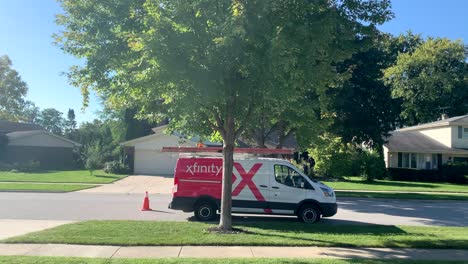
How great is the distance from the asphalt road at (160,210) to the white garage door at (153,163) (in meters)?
18.8

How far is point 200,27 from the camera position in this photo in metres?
10.1

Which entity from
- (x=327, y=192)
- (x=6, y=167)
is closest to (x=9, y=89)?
(x=6, y=167)

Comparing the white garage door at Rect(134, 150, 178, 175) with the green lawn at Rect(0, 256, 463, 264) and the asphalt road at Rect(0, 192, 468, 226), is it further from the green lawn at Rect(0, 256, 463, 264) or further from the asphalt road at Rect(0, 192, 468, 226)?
the green lawn at Rect(0, 256, 463, 264)

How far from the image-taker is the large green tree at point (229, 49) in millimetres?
9594

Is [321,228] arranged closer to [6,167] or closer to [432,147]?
[432,147]

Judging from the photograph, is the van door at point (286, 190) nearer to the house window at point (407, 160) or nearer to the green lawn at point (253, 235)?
the green lawn at point (253, 235)

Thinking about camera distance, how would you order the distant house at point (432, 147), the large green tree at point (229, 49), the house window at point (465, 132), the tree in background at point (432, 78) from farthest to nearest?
the tree in background at point (432, 78)
the house window at point (465, 132)
the distant house at point (432, 147)
the large green tree at point (229, 49)

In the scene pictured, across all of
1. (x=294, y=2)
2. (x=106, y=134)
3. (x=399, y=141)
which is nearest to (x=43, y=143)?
(x=106, y=134)

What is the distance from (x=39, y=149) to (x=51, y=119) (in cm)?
10660

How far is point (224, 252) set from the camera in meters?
9.46

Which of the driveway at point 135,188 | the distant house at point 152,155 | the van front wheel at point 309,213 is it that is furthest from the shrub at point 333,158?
the van front wheel at point 309,213

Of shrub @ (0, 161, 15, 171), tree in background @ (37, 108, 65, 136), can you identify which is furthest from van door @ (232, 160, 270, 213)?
tree in background @ (37, 108, 65, 136)

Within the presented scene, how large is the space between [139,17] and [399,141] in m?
41.3

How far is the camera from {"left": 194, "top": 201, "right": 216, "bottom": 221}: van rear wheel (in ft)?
48.5
